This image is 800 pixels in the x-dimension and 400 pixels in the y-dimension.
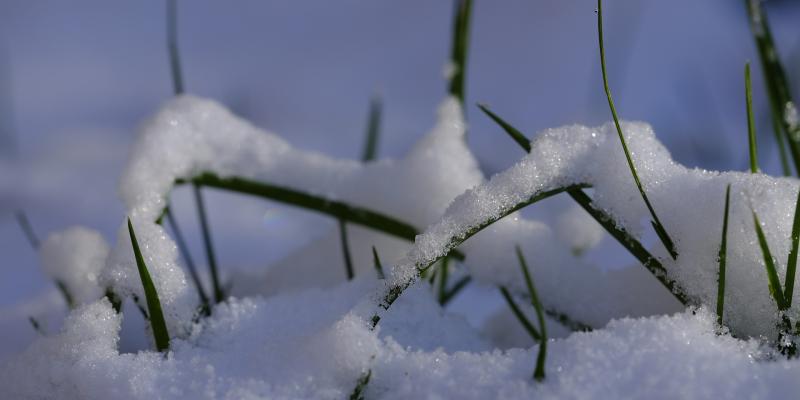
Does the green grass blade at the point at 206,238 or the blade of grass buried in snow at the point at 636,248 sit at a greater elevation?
the blade of grass buried in snow at the point at 636,248

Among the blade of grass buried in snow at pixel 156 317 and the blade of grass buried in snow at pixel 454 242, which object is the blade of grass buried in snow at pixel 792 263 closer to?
the blade of grass buried in snow at pixel 454 242

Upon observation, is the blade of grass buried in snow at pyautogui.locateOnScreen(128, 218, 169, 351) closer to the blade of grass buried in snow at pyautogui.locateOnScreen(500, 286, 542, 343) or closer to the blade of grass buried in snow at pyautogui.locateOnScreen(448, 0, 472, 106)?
the blade of grass buried in snow at pyautogui.locateOnScreen(500, 286, 542, 343)

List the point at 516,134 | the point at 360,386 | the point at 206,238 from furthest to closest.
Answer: the point at 206,238, the point at 516,134, the point at 360,386

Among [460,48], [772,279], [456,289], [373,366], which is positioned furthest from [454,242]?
[460,48]

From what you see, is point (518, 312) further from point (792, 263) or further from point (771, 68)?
point (771, 68)

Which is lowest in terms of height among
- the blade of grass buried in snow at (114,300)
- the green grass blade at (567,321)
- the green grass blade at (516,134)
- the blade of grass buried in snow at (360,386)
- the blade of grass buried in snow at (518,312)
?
the blade of grass buried in snow at (518,312)

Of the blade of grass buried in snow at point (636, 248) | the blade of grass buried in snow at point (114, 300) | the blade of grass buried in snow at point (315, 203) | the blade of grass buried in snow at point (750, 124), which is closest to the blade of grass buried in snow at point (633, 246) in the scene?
the blade of grass buried in snow at point (636, 248)

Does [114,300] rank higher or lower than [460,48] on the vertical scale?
lower
